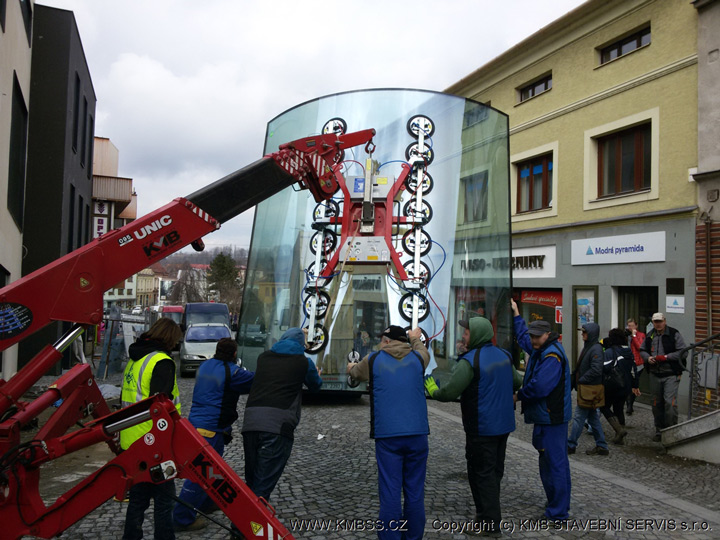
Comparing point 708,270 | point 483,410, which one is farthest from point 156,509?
point 708,270

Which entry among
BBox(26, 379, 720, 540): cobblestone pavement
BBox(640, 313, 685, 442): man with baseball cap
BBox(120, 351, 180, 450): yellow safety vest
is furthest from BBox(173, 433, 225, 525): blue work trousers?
BBox(640, 313, 685, 442): man with baseball cap

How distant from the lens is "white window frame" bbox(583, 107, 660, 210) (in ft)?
37.8

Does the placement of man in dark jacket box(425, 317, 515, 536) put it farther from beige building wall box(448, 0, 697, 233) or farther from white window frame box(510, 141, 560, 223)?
white window frame box(510, 141, 560, 223)

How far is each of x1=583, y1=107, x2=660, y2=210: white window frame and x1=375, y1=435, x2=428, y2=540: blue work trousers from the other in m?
9.53

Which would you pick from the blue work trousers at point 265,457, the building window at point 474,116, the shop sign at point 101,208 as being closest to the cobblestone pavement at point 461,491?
the blue work trousers at point 265,457

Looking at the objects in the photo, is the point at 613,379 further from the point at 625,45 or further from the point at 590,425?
the point at 625,45

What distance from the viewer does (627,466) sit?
6695 mm

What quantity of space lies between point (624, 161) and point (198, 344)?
39.0 feet

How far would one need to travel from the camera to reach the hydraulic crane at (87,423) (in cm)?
321

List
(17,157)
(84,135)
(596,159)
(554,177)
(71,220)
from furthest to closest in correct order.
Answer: (84,135) < (71,220) < (554,177) < (596,159) < (17,157)

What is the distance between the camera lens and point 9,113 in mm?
9773

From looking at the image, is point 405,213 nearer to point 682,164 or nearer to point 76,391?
point 76,391

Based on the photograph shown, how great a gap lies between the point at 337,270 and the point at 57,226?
31.6 ft

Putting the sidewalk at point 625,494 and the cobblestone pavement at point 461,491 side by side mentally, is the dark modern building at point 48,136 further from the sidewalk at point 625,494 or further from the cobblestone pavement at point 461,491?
the sidewalk at point 625,494
